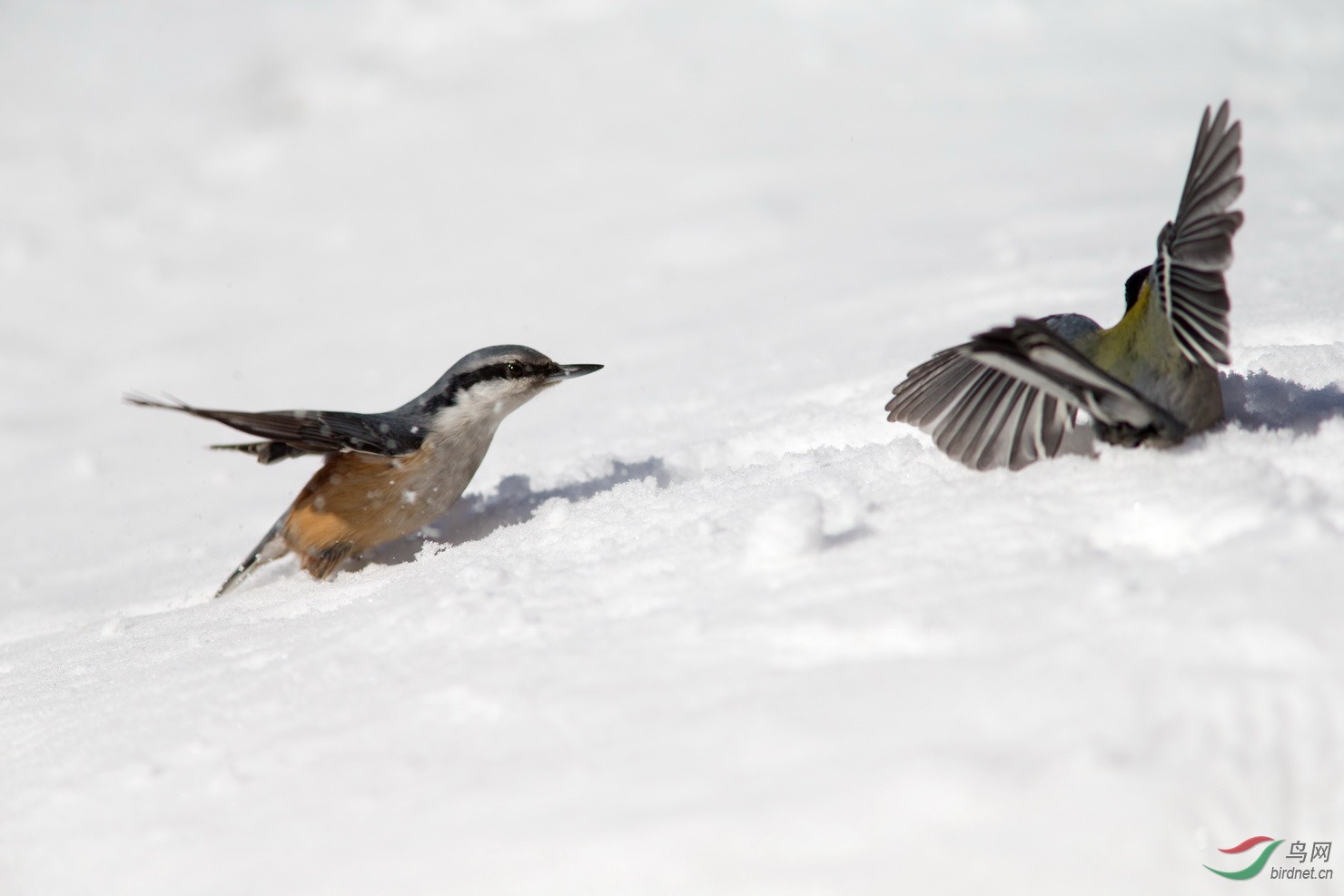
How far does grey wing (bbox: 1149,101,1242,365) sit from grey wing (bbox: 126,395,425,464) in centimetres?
211

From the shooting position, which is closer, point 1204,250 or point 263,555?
point 1204,250

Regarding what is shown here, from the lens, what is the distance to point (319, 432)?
126 inches

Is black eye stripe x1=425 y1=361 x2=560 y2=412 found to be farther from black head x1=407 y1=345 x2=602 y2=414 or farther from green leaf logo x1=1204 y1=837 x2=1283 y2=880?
green leaf logo x1=1204 y1=837 x2=1283 y2=880

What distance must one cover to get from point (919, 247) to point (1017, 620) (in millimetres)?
4403

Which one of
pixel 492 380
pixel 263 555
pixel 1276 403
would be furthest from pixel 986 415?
pixel 263 555

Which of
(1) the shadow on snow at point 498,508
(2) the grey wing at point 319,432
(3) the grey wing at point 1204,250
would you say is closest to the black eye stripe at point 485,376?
(2) the grey wing at point 319,432

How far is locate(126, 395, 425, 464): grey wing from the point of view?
312 centimetres

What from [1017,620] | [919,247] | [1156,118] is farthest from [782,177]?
[1017,620]

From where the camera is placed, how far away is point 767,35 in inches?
381

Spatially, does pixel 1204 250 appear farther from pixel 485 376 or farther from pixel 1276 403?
pixel 485 376

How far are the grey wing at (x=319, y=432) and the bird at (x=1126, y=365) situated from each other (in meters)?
1.50

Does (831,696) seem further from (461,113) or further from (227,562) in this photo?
(461,113)

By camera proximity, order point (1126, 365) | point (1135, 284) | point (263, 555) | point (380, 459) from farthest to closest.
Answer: point (263, 555)
point (380, 459)
point (1135, 284)
point (1126, 365)

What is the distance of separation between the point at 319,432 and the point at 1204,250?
230 centimetres
